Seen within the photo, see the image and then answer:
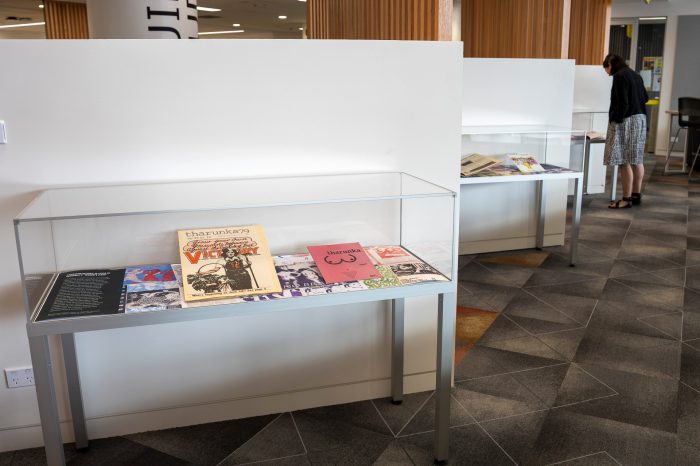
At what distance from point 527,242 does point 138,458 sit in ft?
13.1

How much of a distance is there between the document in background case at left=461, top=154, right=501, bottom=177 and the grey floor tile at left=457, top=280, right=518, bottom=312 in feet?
2.71

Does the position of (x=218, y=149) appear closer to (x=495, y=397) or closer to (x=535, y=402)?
(x=495, y=397)

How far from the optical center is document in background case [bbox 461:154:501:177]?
4746mm

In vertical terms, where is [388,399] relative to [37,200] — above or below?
below

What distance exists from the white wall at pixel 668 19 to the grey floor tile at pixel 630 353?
8459 mm

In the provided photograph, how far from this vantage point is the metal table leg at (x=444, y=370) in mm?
2291

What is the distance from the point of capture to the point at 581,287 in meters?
4.48

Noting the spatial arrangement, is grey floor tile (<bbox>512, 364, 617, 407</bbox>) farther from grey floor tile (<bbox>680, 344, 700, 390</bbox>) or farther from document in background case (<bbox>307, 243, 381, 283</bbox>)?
document in background case (<bbox>307, 243, 381, 283</bbox>)

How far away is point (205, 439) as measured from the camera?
2.57 m

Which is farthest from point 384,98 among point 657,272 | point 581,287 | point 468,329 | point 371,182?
point 657,272

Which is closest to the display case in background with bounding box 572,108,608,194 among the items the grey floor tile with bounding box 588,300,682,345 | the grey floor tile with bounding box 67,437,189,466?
the grey floor tile with bounding box 588,300,682,345

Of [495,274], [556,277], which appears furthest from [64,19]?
[556,277]

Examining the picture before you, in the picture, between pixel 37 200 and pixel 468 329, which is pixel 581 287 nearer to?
pixel 468 329

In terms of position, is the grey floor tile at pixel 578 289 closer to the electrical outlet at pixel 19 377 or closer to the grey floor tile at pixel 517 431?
the grey floor tile at pixel 517 431
